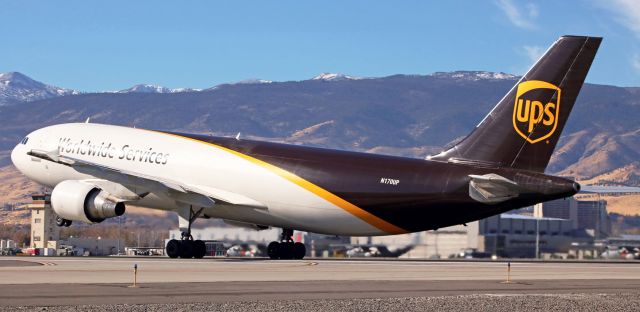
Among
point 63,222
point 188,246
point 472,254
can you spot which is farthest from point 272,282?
point 472,254

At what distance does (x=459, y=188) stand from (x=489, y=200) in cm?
145

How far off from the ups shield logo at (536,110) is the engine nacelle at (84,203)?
20.0 meters

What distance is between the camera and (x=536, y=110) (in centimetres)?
4781

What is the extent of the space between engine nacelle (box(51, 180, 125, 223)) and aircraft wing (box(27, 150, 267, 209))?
0.92 meters

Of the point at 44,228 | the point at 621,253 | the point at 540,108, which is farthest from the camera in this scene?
the point at 44,228

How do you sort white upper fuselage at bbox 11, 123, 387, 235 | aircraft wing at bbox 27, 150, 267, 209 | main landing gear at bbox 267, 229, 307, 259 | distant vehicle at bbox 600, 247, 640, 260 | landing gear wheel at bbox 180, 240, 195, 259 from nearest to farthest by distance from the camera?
1. white upper fuselage at bbox 11, 123, 387, 235
2. aircraft wing at bbox 27, 150, 267, 209
3. landing gear wheel at bbox 180, 240, 195, 259
4. main landing gear at bbox 267, 229, 307, 259
5. distant vehicle at bbox 600, 247, 640, 260

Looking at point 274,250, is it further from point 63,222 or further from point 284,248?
point 63,222

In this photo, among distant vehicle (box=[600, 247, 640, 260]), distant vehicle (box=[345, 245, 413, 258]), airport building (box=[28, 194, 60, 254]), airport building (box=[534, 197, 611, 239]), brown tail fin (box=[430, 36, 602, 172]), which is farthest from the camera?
airport building (box=[534, 197, 611, 239])

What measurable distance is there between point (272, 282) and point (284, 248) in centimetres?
1982

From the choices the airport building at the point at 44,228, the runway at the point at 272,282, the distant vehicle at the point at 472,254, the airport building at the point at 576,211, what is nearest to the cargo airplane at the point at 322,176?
the runway at the point at 272,282

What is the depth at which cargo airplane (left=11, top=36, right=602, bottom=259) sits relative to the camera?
156 feet

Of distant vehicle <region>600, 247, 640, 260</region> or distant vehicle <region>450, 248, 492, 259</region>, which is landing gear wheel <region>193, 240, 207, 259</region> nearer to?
distant vehicle <region>450, 248, 492, 259</region>

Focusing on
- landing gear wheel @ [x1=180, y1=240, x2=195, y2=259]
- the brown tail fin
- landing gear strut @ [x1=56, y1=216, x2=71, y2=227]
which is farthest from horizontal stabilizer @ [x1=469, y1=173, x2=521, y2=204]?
landing gear strut @ [x1=56, y1=216, x2=71, y2=227]

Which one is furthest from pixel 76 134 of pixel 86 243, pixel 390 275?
pixel 390 275
